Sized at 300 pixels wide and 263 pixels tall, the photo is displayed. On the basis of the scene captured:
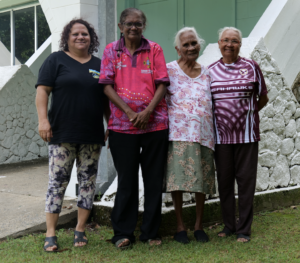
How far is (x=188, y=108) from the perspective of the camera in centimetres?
353

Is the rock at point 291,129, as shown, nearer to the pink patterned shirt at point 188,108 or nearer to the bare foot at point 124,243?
the pink patterned shirt at point 188,108

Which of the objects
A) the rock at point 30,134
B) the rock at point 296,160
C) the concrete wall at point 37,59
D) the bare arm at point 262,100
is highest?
the concrete wall at point 37,59

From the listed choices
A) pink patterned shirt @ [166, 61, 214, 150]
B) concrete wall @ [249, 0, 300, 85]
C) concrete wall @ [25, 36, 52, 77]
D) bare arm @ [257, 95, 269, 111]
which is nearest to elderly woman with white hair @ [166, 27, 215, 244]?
pink patterned shirt @ [166, 61, 214, 150]

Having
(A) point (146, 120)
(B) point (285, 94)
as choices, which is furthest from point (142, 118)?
(B) point (285, 94)

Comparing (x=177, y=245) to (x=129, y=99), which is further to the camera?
(x=177, y=245)

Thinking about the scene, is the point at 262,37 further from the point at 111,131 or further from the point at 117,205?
the point at 117,205

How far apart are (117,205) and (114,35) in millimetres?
2201

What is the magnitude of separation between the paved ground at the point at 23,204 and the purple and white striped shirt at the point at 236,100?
1.93 meters

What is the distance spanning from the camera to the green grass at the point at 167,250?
10.8 feet

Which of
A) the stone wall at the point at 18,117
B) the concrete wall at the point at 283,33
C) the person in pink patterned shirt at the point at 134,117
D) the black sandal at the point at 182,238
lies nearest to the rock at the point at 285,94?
the concrete wall at the point at 283,33

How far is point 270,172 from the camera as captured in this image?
5.02 meters

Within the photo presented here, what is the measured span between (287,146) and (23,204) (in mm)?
3440

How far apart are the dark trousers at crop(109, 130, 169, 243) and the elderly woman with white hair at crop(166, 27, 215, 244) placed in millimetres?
118

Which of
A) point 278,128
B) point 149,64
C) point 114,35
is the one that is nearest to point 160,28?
point 114,35
